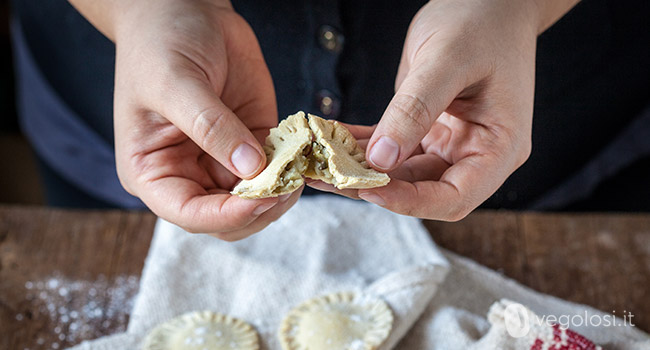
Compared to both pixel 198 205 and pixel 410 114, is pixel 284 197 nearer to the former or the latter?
pixel 198 205

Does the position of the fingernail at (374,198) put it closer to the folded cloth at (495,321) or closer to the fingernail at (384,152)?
the fingernail at (384,152)

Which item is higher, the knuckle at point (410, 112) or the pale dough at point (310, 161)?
the knuckle at point (410, 112)

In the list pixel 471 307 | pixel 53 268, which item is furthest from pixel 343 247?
pixel 53 268

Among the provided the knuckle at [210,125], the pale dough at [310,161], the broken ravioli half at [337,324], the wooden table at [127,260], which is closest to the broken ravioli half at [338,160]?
the pale dough at [310,161]

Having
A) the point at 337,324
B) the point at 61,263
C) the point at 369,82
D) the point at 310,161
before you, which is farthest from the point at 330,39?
the point at 61,263

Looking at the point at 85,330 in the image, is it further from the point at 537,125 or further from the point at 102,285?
the point at 537,125
